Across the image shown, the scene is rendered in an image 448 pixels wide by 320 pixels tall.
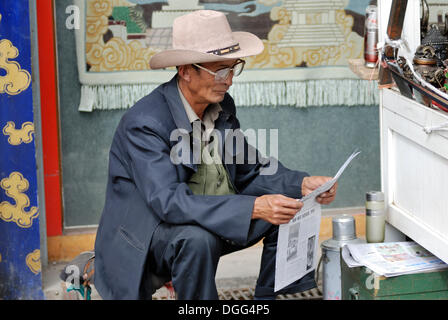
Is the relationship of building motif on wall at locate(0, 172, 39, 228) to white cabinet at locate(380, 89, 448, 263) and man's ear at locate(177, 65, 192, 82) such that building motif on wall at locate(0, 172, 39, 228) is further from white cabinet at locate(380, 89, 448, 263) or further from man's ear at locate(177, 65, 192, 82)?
white cabinet at locate(380, 89, 448, 263)

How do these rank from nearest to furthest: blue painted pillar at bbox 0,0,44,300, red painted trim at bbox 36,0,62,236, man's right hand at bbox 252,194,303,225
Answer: man's right hand at bbox 252,194,303,225
blue painted pillar at bbox 0,0,44,300
red painted trim at bbox 36,0,62,236

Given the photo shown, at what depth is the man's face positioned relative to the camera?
9.55 ft

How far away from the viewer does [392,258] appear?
118 inches

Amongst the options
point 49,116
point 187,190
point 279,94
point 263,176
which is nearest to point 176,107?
point 187,190

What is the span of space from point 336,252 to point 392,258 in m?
0.31

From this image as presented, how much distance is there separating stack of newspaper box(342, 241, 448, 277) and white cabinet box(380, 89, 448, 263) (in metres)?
0.09

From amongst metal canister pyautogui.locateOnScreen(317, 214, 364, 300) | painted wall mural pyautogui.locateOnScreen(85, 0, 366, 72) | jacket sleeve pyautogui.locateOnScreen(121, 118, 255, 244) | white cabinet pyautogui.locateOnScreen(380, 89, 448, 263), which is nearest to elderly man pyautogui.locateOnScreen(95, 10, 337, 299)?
jacket sleeve pyautogui.locateOnScreen(121, 118, 255, 244)

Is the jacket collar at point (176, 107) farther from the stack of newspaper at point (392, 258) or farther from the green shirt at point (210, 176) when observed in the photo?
the stack of newspaper at point (392, 258)

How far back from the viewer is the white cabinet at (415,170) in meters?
2.70

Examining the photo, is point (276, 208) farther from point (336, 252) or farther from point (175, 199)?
point (336, 252)

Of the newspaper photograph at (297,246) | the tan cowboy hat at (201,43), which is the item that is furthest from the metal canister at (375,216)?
the tan cowboy hat at (201,43)

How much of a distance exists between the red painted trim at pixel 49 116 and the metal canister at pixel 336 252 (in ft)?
5.13
